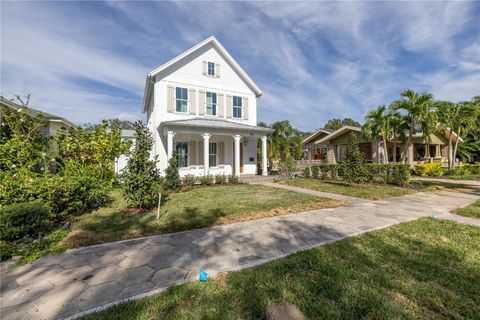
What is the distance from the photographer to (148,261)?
12.0 ft

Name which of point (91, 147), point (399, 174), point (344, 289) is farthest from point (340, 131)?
point (344, 289)

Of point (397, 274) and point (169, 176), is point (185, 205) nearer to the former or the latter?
point (169, 176)

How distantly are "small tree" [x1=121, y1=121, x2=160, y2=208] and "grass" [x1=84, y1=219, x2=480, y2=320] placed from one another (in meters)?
4.56

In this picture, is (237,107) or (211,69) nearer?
(211,69)

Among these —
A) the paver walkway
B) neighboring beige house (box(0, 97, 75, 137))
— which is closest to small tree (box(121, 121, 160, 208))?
the paver walkway

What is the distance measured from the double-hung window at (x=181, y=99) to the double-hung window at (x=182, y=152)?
2.30 m

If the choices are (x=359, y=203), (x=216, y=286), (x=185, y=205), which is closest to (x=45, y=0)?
(x=185, y=205)

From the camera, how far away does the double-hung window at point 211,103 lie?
1611 cm

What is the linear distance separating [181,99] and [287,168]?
8583mm

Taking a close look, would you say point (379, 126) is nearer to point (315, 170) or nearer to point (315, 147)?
point (315, 170)

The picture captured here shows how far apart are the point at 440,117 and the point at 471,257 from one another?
18.6 meters

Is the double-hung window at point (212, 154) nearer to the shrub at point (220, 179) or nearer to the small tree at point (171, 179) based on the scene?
the shrub at point (220, 179)

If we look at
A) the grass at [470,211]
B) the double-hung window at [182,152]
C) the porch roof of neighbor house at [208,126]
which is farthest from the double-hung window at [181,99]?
the grass at [470,211]

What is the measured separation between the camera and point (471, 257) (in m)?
3.65
